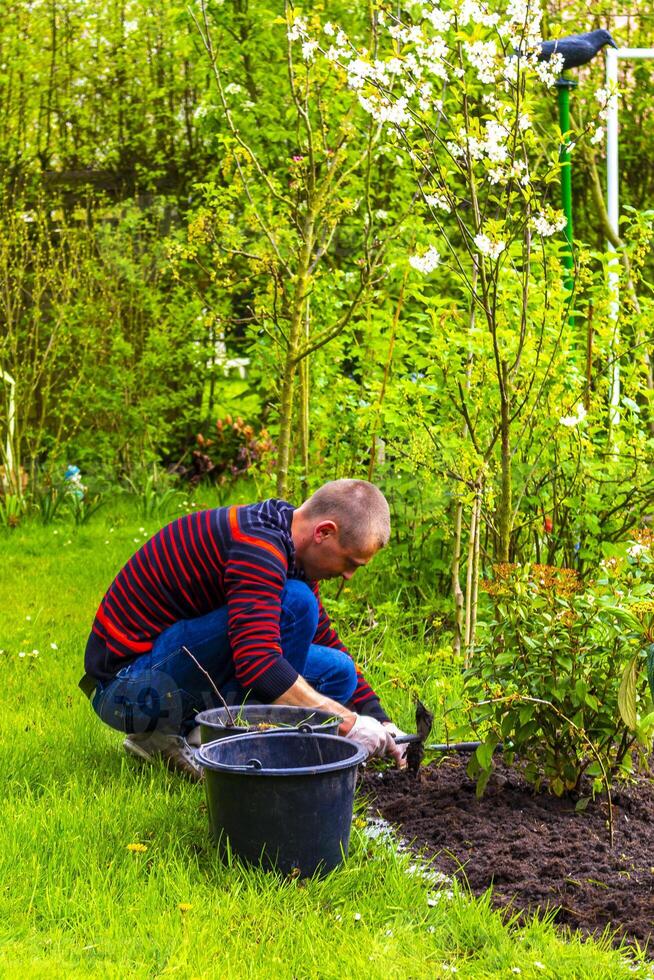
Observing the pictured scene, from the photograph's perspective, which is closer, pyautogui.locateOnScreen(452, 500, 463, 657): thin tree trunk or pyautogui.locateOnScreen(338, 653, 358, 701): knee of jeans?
pyautogui.locateOnScreen(338, 653, 358, 701): knee of jeans

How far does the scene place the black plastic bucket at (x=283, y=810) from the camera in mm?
2537

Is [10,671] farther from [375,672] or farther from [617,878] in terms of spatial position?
[617,878]

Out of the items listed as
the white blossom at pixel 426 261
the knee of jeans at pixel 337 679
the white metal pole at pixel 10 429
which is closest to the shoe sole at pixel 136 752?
the knee of jeans at pixel 337 679

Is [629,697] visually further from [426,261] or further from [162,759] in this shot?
[426,261]

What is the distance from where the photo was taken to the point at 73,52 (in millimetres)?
9852

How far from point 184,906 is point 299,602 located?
0.98 m

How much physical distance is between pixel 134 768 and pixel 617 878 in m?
1.45

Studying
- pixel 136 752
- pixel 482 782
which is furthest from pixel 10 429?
pixel 482 782

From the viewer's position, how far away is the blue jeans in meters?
3.19

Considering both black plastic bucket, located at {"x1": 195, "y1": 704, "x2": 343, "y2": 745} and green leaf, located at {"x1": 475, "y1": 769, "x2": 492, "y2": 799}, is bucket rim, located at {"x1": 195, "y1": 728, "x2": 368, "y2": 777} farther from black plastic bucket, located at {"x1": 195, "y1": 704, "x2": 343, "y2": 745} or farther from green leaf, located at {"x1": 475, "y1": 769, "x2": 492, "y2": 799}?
green leaf, located at {"x1": 475, "y1": 769, "x2": 492, "y2": 799}

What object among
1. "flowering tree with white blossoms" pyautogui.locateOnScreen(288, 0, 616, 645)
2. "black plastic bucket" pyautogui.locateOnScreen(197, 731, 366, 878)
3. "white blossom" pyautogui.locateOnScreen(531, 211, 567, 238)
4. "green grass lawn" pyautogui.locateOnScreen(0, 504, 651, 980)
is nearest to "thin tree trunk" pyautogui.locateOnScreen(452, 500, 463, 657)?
"flowering tree with white blossoms" pyautogui.locateOnScreen(288, 0, 616, 645)

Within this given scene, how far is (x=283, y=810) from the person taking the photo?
2.55 metres

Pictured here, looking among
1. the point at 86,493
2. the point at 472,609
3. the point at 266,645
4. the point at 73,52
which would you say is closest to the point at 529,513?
the point at 472,609

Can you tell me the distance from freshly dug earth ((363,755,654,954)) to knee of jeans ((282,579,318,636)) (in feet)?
1.86
